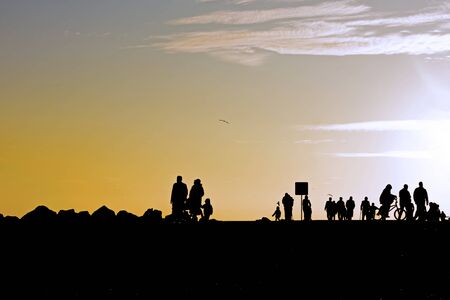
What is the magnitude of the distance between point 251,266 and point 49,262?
804 cm

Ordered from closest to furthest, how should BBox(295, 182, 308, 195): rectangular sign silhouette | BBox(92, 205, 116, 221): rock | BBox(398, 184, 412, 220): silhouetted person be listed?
BBox(92, 205, 116, 221): rock < BBox(398, 184, 412, 220): silhouetted person < BBox(295, 182, 308, 195): rectangular sign silhouette

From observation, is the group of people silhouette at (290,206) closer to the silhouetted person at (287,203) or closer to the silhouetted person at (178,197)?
the silhouetted person at (287,203)

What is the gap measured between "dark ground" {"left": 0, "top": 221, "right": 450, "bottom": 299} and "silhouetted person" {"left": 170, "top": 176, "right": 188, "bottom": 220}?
2.35 ft

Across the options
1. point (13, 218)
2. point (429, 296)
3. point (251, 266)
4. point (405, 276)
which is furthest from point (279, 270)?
point (13, 218)

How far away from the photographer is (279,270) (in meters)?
31.4

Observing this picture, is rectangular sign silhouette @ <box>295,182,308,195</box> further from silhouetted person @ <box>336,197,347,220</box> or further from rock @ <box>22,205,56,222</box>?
rock @ <box>22,205,56,222</box>

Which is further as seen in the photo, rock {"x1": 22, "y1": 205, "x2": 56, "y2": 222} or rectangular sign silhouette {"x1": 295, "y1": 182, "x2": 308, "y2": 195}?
rectangular sign silhouette {"x1": 295, "y1": 182, "x2": 308, "y2": 195}

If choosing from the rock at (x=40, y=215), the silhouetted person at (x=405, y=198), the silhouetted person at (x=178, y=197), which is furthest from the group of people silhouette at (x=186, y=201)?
the silhouetted person at (x=405, y=198)

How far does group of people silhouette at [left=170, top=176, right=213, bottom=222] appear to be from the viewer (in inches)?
1650

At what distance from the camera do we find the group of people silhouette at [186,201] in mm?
41906

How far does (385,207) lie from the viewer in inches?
2094

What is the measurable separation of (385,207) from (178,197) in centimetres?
1523

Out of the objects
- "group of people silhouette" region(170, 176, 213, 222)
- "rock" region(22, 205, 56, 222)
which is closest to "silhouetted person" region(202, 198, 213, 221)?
"group of people silhouette" region(170, 176, 213, 222)

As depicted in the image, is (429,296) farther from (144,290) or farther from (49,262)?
(49,262)
